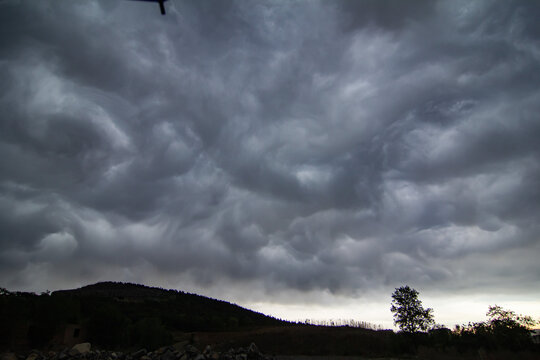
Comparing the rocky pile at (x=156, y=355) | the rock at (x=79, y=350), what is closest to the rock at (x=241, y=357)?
the rocky pile at (x=156, y=355)

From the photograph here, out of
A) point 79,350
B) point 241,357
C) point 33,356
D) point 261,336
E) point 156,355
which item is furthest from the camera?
point 261,336

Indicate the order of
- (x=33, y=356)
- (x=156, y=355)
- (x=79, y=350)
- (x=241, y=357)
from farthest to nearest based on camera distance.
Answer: (x=79, y=350) → (x=33, y=356) → (x=156, y=355) → (x=241, y=357)

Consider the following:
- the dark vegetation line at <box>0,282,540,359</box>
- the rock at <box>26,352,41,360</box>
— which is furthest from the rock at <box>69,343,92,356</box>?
the dark vegetation line at <box>0,282,540,359</box>

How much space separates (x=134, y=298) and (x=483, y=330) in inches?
4197

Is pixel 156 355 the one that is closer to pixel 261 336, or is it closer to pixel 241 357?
pixel 241 357

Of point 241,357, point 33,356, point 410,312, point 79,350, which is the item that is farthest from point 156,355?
point 410,312

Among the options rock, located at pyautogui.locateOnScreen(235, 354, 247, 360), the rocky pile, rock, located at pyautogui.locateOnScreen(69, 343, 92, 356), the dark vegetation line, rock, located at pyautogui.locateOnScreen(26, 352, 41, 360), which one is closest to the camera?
the rocky pile

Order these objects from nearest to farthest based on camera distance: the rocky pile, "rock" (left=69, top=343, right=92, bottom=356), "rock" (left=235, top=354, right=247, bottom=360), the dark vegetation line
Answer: the rocky pile → "rock" (left=235, top=354, right=247, bottom=360) → "rock" (left=69, top=343, right=92, bottom=356) → the dark vegetation line

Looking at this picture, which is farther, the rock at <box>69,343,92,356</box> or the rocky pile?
the rock at <box>69,343,92,356</box>

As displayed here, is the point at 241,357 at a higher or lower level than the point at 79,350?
lower

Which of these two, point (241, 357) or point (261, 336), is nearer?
point (241, 357)

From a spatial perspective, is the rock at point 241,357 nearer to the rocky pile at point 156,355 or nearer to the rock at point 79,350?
the rocky pile at point 156,355

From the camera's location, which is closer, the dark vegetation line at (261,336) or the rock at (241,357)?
the rock at (241,357)

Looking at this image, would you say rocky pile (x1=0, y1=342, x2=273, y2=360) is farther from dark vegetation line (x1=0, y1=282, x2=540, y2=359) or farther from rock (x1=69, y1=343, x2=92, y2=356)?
dark vegetation line (x1=0, y1=282, x2=540, y2=359)
